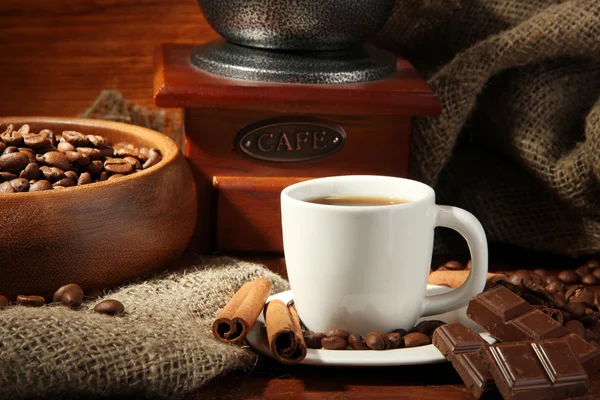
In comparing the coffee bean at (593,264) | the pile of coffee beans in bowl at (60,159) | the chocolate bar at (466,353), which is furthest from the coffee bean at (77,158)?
the coffee bean at (593,264)

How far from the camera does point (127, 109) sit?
1784 millimetres

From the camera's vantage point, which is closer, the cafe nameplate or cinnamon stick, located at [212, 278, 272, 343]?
cinnamon stick, located at [212, 278, 272, 343]

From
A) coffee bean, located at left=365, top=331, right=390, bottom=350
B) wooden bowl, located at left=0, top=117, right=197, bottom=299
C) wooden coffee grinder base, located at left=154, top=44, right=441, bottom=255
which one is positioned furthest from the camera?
wooden coffee grinder base, located at left=154, top=44, right=441, bottom=255

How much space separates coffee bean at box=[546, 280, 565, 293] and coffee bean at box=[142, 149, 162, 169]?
21.4 inches

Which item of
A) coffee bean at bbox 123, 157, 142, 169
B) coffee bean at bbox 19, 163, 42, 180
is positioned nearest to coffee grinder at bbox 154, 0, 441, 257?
coffee bean at bbox 123, 157, 142, 169

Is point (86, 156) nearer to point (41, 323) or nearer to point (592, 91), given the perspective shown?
point (41, 323)

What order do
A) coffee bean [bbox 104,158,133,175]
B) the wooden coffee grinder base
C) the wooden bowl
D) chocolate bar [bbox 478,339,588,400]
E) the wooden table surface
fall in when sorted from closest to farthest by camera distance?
chocolate bar [bbox 478,339,588,400]
the wooden bowl
coffee bean [bbox 104,158,133,175]
the wooden coffee grinder base
the wooden table surface

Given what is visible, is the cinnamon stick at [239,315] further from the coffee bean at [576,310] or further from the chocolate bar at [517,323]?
the coffee bean at [576,310]

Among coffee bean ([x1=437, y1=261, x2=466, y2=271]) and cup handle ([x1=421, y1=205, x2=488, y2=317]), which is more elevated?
cup handle ([x1=421, y1=205, x2=488, y2=317])

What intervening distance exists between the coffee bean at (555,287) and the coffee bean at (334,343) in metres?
0.36

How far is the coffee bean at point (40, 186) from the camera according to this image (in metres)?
1.09

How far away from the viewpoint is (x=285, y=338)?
0.95 meters

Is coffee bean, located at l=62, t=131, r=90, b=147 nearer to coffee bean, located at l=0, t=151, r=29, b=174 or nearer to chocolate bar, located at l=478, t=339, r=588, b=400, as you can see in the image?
coffee bean, located at l=0, t=151, r=29, b=174

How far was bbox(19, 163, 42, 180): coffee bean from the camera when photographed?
111cm
